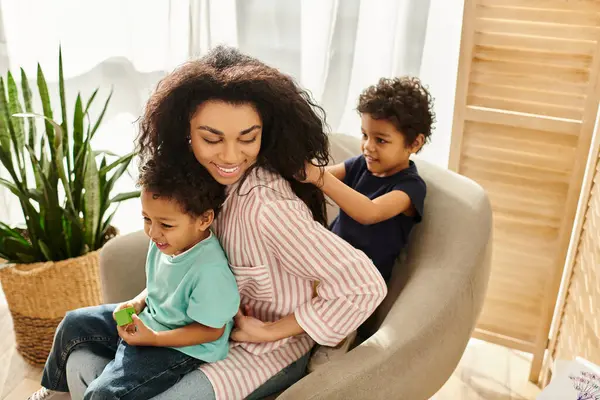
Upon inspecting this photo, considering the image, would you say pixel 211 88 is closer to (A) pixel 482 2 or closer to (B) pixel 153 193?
(B) pixel 153 193

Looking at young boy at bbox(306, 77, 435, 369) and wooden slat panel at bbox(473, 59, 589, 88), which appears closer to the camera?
young boy at bbox(306, 77, 435, 369)

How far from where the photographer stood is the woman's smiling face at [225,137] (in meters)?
1.15

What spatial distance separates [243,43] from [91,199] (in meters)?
0.79

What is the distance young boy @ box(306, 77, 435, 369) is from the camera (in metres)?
1.42

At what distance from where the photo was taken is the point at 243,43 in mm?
2262

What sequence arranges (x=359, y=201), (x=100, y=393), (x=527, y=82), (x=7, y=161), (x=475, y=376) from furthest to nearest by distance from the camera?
1. (x=475, y=376)
2. (x=7, y=161)
3. (x=527, y=82)
4. (x=359, y=201)
5. (x=100, y=393)

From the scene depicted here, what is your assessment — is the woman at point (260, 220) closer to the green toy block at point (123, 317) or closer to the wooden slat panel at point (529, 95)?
the green toy block at point (123, 317)

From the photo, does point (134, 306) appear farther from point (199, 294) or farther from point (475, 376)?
point (475, 376)

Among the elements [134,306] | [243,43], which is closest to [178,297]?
[134,306]

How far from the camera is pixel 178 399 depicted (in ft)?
3.75

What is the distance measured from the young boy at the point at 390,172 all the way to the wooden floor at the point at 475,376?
78 centimetres

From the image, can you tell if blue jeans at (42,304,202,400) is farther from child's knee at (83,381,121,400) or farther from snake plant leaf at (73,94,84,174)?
snake plant leaf at (73,94,84,174)

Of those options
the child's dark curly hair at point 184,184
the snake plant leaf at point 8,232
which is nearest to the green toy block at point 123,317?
the child's dark curly hair at point 184,184

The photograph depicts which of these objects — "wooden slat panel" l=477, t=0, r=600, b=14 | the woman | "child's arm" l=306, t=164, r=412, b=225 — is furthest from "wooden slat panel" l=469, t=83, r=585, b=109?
the woman
